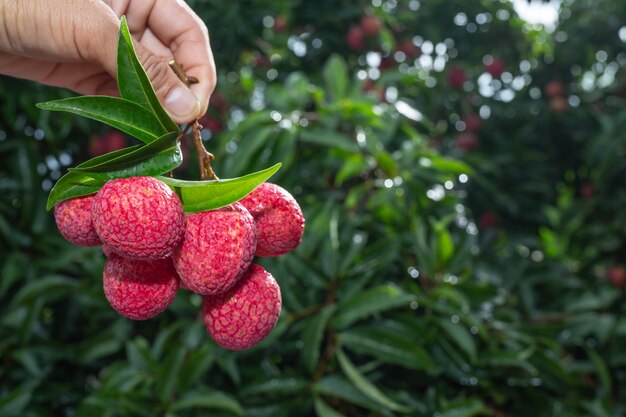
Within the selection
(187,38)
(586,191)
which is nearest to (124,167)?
(187,38)

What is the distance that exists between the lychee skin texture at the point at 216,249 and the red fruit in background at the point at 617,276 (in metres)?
2.15

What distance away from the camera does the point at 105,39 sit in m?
0.76

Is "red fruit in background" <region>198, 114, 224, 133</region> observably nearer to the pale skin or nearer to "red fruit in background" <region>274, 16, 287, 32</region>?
"red fruit in background" <region>274, 16, 287, 32</region>

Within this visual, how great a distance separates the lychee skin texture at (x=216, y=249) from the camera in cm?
64

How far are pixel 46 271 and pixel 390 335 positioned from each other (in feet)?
3.42

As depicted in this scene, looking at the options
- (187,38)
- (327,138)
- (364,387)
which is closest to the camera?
(187,38)

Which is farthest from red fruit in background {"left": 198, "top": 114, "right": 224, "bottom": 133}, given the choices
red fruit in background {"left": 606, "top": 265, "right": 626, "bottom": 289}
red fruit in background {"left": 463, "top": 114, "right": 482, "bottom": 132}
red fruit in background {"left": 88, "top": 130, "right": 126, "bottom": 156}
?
red fruit in background {"left": 606, "top": 265, "right": 626, "bottom": 289}

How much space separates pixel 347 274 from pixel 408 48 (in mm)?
1982

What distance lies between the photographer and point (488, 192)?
2676 millimetres

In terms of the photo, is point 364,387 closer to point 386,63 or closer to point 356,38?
point 356,38

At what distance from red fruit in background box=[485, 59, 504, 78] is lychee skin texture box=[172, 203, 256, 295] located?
2.77 m

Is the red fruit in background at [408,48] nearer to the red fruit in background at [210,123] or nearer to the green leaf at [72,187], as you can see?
the red fruit in background at [210,123]

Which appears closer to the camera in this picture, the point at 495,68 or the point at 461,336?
the point at 461,336

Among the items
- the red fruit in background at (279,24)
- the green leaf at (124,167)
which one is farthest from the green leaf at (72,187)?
the red fruit in background at (279,24)
